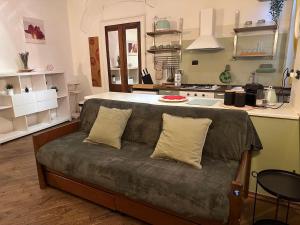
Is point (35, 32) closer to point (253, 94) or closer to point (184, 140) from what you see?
point (184, 140)

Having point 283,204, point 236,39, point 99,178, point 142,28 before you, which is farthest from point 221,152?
point 142,28

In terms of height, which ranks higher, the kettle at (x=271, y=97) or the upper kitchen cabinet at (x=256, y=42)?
the upper kitchen cabinet at (x=256, y=42)

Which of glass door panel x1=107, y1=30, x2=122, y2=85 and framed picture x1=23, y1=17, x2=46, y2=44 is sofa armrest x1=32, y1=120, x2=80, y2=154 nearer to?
glass door panel x1=107, y1=30, x2=122, y2=85

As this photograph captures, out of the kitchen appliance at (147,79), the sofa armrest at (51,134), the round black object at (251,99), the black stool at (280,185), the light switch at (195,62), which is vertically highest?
the light switch at (195,62)

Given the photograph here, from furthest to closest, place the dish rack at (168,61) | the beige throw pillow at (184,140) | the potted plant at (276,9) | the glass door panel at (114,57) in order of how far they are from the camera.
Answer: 1. the glass door panel at (114,57)
2. the dish rack at (168,61)
3. the potted plant at (276,9)
4. the beige throw pillow at (184,140)

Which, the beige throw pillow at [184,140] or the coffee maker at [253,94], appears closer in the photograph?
the beige throw pillow at [184,140]

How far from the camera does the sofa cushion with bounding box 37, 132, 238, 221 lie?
1.43 m

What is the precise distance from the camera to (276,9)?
3.25 m

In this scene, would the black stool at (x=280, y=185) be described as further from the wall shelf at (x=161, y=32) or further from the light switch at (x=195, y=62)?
the wall shelf at (x=161, y=32)

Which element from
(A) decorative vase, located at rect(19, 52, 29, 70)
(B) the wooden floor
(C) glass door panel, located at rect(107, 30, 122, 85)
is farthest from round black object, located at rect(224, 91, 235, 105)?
(A) decorative vase, located at rect(19, 52, 29, 70)

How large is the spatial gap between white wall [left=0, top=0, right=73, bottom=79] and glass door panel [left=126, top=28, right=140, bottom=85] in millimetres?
1710

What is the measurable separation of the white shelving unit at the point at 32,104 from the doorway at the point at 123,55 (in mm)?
1170

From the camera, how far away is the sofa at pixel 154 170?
1.44 meters

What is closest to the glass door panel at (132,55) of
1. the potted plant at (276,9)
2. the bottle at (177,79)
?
the bottle at (177,79)
